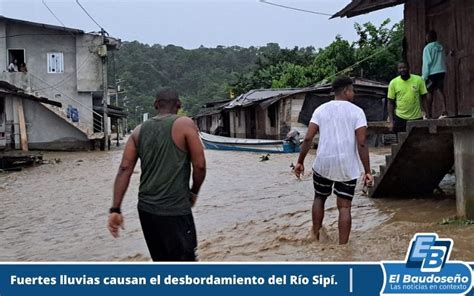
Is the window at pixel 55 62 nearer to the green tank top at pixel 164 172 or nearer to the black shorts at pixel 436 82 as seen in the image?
the black shorts at pixel 436 82

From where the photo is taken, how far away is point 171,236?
4.19 m

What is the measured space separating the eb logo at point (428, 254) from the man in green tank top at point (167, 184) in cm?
160

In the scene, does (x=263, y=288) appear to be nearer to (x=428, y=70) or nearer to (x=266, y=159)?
(x=428, y=70)

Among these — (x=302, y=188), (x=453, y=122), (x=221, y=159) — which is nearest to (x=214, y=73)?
(x=221, y=159)

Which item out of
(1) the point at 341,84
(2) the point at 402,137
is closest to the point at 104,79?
(2) the point at 402,137

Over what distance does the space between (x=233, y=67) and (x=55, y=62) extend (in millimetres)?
52365

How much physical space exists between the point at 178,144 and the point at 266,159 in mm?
15661

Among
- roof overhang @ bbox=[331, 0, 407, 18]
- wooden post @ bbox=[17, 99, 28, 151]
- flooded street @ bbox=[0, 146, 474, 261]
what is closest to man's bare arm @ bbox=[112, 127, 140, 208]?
flooded street @ bbox=[0, 146, 474, 261]

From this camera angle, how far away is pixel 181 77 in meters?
71.6

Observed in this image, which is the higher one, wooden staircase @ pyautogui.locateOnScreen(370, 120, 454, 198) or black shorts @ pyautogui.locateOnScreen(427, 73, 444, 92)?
black shorts @ pyautogui.locateOnScreen(427, 73, 444, 92)

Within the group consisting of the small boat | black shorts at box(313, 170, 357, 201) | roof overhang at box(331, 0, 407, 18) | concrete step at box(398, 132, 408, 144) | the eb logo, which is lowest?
the eb logo

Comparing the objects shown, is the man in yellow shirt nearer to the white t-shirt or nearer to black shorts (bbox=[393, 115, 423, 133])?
black shorts (bbox=[393, 115, 423, 133])

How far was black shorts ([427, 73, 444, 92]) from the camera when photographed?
8.37 metres

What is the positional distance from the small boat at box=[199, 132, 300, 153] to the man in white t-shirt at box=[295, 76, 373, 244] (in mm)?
16537
